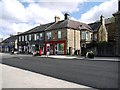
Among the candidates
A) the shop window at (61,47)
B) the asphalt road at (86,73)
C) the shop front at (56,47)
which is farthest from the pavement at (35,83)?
the shop window at (61,47)

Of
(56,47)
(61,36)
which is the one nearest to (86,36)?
(61,36)

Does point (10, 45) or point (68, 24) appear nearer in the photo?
point (68, 24)

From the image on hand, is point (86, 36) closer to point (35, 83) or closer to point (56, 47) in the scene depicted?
point (56, 47)

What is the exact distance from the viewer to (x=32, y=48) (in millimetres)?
56781

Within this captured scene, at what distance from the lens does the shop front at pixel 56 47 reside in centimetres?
4588

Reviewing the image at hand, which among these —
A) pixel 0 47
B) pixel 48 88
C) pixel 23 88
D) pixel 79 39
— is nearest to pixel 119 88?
pixel 48 88

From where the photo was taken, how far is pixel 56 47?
47969mm

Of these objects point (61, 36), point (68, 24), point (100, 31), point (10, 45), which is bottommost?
point (10, 45)

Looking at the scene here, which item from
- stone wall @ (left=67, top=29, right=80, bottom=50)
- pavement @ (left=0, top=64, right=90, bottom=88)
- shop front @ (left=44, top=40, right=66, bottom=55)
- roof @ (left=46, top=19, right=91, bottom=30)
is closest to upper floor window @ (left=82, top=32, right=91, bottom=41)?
stone wall @ (left=67, top=29, right=80, bottom=50)

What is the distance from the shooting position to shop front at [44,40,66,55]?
151ft

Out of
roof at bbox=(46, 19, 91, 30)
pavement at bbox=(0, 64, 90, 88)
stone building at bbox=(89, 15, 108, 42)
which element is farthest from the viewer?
stone building at bbox=(89, 15, 108, 42)

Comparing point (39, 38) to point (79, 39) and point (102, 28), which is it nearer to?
point (79, 39)

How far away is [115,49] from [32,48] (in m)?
29.0

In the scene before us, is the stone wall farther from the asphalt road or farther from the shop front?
the asphalt road
